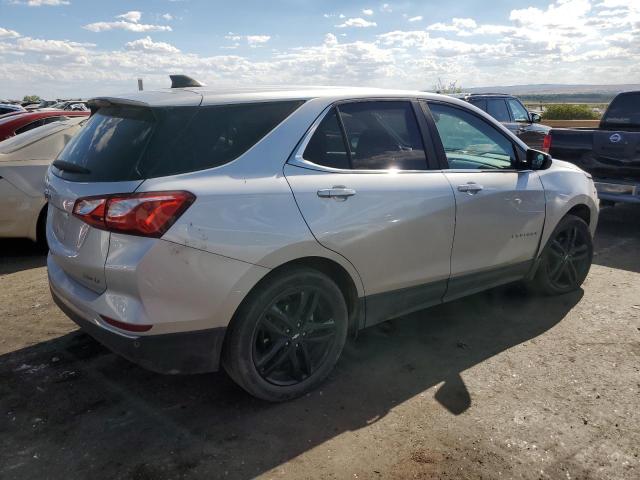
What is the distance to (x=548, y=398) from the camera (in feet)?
10.4

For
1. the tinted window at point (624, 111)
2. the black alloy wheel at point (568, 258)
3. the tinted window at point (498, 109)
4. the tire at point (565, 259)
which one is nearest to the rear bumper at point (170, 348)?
the tire at point (565, 259)

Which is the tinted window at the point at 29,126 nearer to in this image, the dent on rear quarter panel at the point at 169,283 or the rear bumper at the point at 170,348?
the rear bumper at the point at 170,348

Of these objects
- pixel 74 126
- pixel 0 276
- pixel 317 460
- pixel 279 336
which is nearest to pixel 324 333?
pixel 279 336

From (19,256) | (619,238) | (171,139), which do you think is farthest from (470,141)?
(19,256)

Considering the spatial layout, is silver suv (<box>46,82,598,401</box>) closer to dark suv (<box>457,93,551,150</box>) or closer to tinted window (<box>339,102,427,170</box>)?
tinted window (<box>339,102,427,170</box>)

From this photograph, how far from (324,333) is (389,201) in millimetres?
869

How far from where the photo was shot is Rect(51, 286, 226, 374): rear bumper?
261 cm

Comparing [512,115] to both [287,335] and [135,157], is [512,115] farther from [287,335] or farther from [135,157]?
[135,157]

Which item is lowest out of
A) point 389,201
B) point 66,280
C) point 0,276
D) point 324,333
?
point 0,276

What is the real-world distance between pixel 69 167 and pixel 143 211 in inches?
32.1

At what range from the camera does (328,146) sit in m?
3.12

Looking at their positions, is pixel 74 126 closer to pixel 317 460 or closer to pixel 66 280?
pixel 66 280

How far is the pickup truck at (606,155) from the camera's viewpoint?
6.54 meters

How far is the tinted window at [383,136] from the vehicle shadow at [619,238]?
11.1 ft
